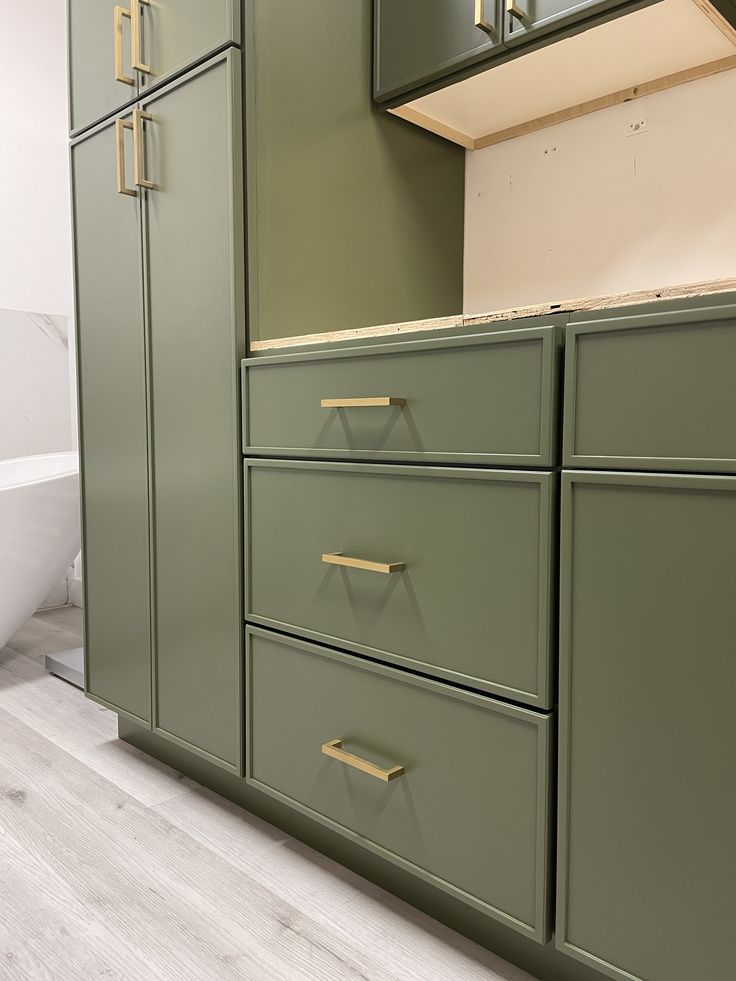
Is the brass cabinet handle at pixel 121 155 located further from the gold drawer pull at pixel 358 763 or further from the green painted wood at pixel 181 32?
the gold drawer pull at pixel 358 763

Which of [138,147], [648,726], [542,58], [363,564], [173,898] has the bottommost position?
[173,898]

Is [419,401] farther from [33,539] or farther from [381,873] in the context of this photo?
[33,539]

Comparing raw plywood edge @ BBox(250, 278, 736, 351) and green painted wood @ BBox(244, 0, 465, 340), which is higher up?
green painted wood @ BBox(244, 0, 465, 340)

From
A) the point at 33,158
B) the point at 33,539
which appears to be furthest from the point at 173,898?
the point at 33,158

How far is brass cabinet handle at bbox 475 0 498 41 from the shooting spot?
48.1 inches

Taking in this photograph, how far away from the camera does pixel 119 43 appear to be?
1.42 metres

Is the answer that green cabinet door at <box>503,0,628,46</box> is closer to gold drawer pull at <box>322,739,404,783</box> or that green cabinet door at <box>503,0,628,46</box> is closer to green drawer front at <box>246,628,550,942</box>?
green drawer front at <box>246,628,550,942</box>

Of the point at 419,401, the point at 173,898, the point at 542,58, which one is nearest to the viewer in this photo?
the point at 419,401

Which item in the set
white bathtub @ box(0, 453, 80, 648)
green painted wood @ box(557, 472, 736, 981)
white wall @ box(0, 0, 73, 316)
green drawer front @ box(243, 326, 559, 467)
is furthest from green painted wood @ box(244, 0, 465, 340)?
white wall @ box(0, 0, 73, 316)

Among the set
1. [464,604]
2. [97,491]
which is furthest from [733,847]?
[97,491]

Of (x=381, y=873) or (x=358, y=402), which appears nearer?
(x=358, y=402)

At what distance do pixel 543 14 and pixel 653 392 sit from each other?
0.82 m

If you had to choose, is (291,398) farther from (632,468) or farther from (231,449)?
(632,468)

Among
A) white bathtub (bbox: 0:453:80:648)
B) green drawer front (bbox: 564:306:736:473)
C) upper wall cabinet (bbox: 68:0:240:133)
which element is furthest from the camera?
white bathtub (bbox: 0:453:80:648)
